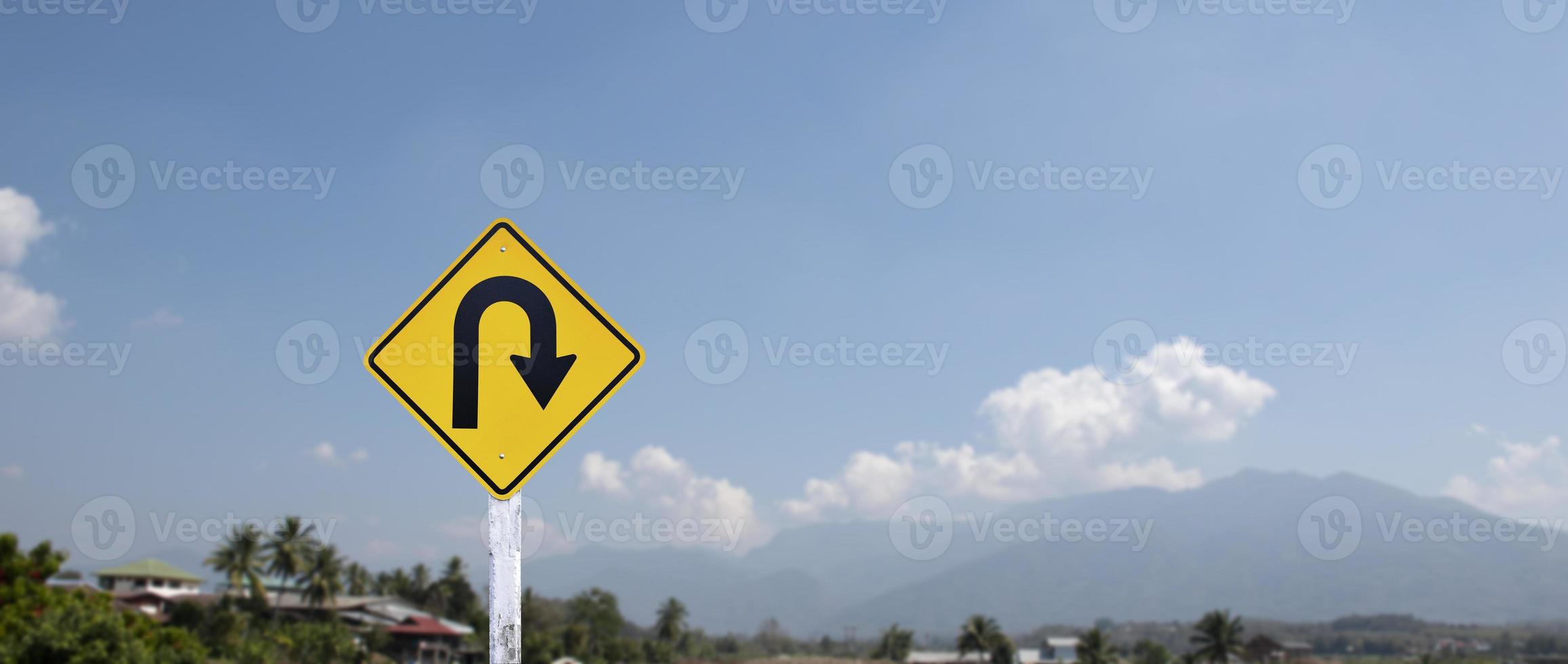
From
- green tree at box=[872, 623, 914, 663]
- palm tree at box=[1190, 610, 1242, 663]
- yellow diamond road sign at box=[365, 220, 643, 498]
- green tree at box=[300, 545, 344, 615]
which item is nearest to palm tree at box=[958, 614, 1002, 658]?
green tree at box=[872, 623, 914, 663]

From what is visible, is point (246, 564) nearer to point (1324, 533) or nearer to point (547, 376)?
point (1324, 533)

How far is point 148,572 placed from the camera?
330 feet

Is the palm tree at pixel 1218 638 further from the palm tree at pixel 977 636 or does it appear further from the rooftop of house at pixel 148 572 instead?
the rooftop of house at pixel 148 572

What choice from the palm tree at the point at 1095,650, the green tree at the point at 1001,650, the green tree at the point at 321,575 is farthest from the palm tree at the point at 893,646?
the green tree at the point at 321,575

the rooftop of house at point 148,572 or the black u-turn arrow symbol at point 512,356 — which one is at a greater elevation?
the rooftop of house at point 148,572

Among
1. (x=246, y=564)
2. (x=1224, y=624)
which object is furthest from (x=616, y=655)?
(x=1224, y=624)

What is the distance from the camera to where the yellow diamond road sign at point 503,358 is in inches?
159

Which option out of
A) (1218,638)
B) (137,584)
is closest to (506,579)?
(1218,638)

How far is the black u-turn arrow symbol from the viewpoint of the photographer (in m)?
4.06

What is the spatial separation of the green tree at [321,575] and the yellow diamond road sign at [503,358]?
314 ft

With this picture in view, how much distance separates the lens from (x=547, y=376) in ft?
13.6

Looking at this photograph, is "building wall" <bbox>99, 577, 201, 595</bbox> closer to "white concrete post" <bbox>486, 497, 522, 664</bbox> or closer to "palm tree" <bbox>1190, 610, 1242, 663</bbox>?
"palm tree" <bbox>1190, 610, 1242, 663</bbox>

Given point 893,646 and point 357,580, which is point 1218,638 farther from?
point 357,580

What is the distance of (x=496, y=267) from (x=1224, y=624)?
376 ft
